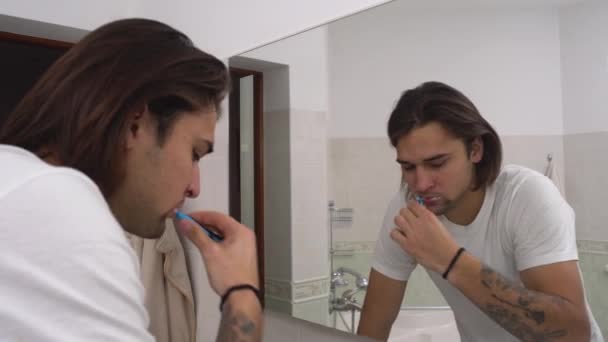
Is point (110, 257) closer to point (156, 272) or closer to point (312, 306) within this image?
point (312, 306)

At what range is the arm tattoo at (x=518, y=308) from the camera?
73cm

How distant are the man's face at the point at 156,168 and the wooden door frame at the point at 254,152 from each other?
0.48 meters

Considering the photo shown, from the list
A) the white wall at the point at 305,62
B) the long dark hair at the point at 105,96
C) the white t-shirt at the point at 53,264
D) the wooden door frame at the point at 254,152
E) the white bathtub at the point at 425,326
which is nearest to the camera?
the white t-shirt at the point at 53,264

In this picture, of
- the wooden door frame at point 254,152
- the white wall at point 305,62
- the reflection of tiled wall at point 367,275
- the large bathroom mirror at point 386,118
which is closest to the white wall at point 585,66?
the large bathroom mirror at point 386,118

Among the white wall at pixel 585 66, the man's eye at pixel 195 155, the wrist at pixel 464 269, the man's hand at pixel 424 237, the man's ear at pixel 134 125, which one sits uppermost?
the white wall at pixel 585 66

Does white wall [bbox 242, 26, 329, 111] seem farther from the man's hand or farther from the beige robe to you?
the beige robe

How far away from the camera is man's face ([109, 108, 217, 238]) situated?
26.5 inches

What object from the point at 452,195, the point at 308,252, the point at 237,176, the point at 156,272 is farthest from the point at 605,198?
the point at 156,272

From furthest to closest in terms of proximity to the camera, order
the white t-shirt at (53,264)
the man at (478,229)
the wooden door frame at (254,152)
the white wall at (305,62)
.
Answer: the wooden door frame at (254,152)
the white wall at (305,62)
the man at (478,229)
the white t-shirt at (53,264)

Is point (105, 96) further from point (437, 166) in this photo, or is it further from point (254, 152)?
point (254, 152)

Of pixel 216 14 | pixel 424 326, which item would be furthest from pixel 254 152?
pixel 424 326

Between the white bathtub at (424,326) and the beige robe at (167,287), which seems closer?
the white bathtub at (424,326)

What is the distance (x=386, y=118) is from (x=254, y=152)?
0.46 metres

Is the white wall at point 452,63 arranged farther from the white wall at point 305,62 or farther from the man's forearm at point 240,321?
the man's forearm at point 240,321
